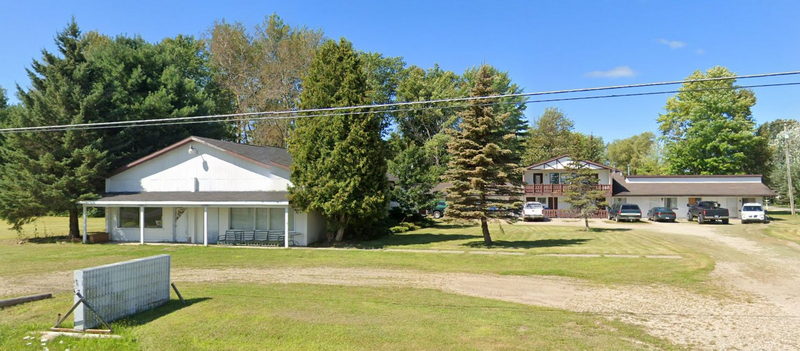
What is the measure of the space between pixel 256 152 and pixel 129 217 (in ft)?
26.4

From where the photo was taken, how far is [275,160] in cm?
2734

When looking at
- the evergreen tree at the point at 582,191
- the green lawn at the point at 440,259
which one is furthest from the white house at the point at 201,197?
the evergreen tree at the point at 582,191

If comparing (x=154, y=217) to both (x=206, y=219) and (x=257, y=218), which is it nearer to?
(x=206, y=219)

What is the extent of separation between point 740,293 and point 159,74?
4252 centimetres

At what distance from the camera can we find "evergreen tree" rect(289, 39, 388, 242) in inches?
907

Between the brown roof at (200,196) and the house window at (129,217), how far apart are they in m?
0.91

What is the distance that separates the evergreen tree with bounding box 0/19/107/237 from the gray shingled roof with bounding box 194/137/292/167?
647 centimetres

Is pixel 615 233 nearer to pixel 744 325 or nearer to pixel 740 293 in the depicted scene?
pixel 740 293

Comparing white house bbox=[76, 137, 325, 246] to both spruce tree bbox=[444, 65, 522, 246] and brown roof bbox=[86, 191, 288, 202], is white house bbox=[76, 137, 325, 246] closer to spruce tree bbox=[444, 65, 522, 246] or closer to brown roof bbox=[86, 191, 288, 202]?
brown roof bbox=[86, 191, 288, 202]

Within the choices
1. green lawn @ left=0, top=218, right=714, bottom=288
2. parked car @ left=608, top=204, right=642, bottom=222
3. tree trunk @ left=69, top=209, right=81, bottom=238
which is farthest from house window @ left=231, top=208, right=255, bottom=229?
parked car @ left=608, top=204, right=642, bottom=222

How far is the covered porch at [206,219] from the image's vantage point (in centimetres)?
2431

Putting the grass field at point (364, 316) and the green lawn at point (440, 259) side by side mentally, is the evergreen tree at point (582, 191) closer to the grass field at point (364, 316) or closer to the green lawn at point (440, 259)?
the green lawn at point (440, 259)

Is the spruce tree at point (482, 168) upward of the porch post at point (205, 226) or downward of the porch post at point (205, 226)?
upward

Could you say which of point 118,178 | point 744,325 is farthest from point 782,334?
point 118,178
